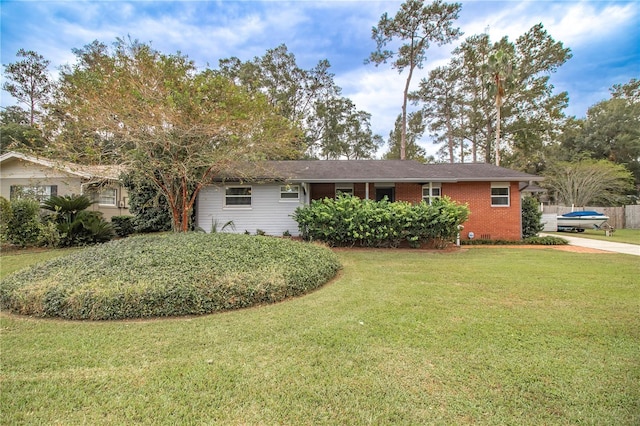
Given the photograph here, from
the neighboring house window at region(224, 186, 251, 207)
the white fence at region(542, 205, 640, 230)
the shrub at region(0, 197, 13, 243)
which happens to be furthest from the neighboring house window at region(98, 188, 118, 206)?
the white fence at region(542, 205, 640, 230)

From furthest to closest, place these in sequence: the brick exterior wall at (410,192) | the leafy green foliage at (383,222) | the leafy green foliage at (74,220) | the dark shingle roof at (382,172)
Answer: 1. the brick exterior wall at (410,192)
2. the dark shingle roof at (382,172)
3. the leafy green foliage at (383,222)
4. the leafy green foliage at (74,220)

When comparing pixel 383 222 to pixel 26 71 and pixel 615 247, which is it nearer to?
pixel 615 247

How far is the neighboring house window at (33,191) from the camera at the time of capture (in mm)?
11172

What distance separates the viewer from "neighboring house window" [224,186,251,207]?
12609 millimetres

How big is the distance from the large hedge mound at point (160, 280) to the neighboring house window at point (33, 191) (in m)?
8.46

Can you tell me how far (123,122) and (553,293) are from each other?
10066 millimetres

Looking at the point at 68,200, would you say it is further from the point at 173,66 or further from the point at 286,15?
the point at 286,15

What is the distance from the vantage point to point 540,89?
965 inches

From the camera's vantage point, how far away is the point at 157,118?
7492mm

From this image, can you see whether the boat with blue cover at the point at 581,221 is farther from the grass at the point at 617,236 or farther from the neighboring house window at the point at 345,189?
the neighboring house window at the point at 345,189

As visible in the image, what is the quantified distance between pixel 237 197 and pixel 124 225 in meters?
4.80

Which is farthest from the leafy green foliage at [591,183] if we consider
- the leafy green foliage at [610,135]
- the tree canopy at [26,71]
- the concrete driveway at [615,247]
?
the tree canopy at [26,71]

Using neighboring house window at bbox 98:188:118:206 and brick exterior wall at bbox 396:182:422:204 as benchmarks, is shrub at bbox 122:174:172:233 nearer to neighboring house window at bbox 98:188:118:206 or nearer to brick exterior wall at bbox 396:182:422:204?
neighboring house window at bbox 98:188:118:206

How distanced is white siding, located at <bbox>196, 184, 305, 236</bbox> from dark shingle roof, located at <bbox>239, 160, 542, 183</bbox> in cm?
115
